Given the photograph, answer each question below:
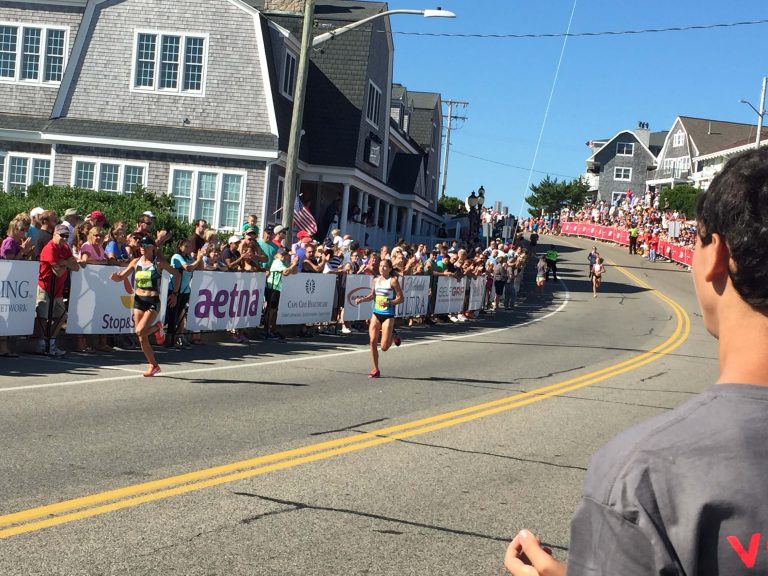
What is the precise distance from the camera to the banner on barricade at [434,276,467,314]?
96.8 feet

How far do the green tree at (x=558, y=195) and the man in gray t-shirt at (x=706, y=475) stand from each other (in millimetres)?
115819

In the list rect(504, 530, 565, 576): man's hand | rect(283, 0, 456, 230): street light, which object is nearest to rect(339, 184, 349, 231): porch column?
rect(283, 0, 456, 230): street light

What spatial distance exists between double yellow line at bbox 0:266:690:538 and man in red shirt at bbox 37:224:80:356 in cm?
632

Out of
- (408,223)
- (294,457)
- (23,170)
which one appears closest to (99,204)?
(23,170)

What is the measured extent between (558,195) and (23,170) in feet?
298

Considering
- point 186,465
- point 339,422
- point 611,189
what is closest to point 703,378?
point 339,422

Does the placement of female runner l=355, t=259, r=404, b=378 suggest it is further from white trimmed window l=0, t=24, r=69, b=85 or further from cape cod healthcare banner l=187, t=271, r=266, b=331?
white trimmed window l=0, t=24, r=69, b=85

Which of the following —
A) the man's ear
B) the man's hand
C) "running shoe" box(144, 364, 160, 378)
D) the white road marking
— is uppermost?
the man's ear

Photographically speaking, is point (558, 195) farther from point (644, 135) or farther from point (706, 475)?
point (706, 475)

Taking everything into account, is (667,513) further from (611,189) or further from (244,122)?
(611,189)

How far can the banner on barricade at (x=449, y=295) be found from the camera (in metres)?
29.5

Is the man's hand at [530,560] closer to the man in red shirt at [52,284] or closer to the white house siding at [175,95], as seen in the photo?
the man in red shirt at [52,284]

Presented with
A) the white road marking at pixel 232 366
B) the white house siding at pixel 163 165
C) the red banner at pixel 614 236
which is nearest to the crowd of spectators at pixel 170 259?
the white road marking at pixel 232 366

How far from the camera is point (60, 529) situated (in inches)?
244
